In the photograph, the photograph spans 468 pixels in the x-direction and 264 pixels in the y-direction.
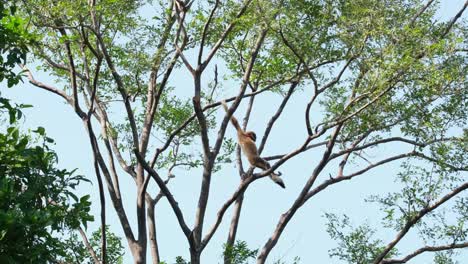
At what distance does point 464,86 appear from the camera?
43.4 ft

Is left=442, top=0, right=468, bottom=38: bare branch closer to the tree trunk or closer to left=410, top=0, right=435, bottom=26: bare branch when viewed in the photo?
left=410, top=0, right=435, bottom=26: bare branch

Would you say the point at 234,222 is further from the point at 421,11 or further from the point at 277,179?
the point at 421,11

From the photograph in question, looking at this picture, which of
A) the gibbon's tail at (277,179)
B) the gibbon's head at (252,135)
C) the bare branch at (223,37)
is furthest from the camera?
the gibbon's head at (252,135)

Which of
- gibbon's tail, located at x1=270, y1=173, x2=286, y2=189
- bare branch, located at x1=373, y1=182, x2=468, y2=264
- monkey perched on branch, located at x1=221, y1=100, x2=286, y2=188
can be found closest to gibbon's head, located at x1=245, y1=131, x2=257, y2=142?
monkey perched on branch, located at x1=221, y1=100, x2=286, y2=188

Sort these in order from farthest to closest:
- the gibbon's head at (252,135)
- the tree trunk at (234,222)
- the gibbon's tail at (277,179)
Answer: the tree trunk at (234,222)
the gibbon's head at (252,135)
the gibbon's tail at (277,179)

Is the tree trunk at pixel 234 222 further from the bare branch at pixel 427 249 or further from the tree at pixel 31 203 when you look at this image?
the tree at pixel 31 203

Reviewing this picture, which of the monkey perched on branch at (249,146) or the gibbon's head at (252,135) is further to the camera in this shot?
the gibbon's head at (252,135)

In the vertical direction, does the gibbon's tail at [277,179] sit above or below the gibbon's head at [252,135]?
below

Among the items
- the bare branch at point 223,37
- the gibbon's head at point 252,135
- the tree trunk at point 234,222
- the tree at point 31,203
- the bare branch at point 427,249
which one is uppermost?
the bare branch at point 223,37

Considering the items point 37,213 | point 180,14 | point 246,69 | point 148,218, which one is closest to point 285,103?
point 246,69

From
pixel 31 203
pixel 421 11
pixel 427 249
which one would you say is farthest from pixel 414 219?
pixel 31 203

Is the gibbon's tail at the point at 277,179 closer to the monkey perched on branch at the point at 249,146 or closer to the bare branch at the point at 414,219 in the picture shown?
the monkey perched on branch at the point at 249,146

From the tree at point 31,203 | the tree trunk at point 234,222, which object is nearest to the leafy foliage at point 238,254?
the tree trunk at point 234,222

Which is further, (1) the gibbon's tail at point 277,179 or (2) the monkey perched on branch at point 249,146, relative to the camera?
(2) the monkey perched on branch at point 249,146
